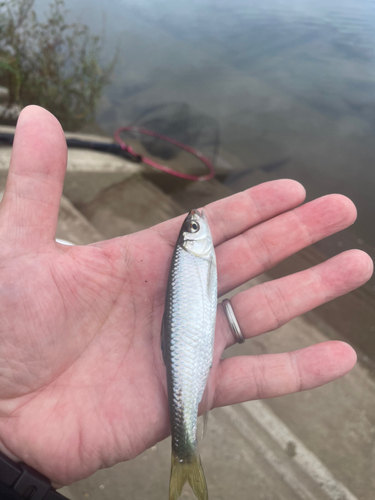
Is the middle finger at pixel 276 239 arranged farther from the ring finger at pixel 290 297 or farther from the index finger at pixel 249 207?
the ring finger at pixel 290 297

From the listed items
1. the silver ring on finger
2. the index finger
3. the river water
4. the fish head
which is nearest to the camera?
the fish head

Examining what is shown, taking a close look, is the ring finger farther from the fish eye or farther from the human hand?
the fish eye

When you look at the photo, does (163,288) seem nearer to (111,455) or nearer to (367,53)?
(111,455)

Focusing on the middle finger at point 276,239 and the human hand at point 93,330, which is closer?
the human hand at point 93,330

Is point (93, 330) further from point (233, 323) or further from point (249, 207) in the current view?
point (249, 207)

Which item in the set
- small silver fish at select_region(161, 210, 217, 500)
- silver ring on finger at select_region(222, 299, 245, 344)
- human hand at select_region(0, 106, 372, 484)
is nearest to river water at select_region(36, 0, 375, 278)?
human hand at select_region(0, 106, 372, 484)

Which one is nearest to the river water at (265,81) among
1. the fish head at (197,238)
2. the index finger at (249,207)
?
the index finger at (249,207)
